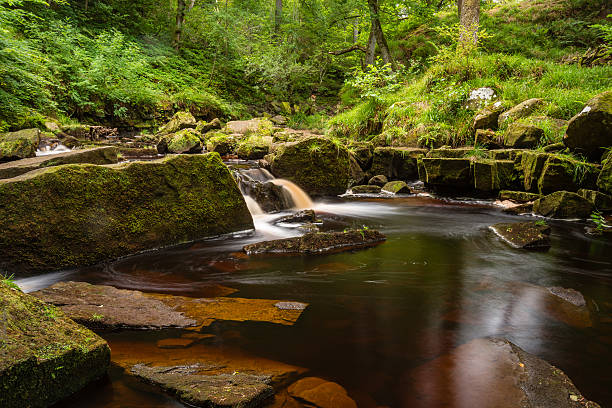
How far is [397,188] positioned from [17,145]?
917 centimetres

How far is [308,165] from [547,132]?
554 centimetres

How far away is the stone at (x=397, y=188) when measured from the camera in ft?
31.5

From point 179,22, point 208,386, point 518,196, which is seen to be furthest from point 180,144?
point 179,22

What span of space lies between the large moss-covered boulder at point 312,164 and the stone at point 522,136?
401 centimetres

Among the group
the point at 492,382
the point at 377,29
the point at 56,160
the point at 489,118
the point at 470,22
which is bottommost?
the point at 492,382

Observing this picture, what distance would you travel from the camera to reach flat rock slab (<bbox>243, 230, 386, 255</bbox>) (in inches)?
182

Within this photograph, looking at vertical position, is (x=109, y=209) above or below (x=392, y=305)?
above

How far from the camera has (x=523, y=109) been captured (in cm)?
→ 881

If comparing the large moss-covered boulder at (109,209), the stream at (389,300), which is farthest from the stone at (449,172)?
the large moss-covered boulder at (109,209)

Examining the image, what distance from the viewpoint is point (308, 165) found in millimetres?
8445

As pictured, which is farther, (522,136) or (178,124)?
(178,124)

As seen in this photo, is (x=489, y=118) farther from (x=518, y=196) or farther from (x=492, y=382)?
(x=492, y=382)

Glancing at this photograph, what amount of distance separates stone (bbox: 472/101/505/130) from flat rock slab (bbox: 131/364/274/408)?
31.6 feet

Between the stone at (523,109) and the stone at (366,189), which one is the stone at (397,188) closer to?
the stone at (366,189)
